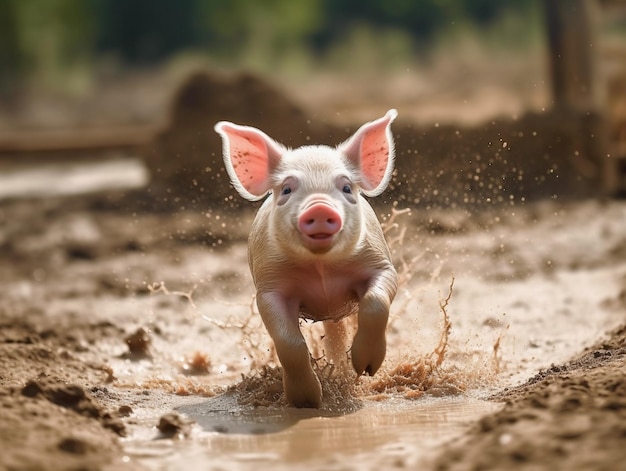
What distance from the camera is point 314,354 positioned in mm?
6098

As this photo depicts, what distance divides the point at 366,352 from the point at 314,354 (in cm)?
126

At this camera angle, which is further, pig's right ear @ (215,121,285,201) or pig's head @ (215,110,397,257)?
pig's right ear @ (215,121,285,201)

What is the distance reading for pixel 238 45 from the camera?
28.7 metres

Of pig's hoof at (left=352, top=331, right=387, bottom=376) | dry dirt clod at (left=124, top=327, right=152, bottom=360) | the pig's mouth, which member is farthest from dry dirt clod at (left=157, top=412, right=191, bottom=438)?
dry dirt clod at (left=124, top=327, right=152, bottom=360)

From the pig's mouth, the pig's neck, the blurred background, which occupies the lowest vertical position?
the pig's neck

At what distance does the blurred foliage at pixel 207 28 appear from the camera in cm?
2794

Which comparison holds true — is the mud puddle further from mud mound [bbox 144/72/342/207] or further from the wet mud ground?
mud mound [bbox 144/72/342/207]

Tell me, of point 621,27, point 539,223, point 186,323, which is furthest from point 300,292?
point 621,27

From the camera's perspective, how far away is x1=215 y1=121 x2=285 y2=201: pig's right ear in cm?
543

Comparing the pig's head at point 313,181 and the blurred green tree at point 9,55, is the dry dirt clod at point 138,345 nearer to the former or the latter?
the pig's head at point 313,181

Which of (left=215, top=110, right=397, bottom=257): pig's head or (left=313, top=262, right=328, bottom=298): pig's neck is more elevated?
(left=215, top=110, right=397, bottom=257): pig's head

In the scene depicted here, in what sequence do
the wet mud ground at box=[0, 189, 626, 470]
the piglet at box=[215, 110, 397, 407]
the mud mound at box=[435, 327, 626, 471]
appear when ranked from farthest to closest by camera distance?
the piglet at box=[215, 110, 397, 407] < the wet mud ground at box=[0, 189, 626, 470] < the mud mound at box=[435, 327, 626, 471]

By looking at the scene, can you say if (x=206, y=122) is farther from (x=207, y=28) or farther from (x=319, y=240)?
(x=207, y=28)

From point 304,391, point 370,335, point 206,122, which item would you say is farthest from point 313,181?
point 206,122
